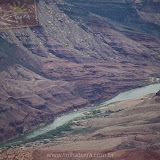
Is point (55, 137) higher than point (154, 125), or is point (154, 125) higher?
point (154, 125)

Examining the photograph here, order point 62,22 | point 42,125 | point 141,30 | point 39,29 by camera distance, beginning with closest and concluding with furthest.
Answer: point 42,125 < point 39,29 < point 62,22 < point 141,30

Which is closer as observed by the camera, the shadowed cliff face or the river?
the river

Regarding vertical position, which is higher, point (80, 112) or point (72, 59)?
point (72, 59)

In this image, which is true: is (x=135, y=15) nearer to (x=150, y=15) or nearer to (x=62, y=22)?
(x=150, y=15)

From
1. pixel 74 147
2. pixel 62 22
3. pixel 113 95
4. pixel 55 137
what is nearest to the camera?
pixel 74 147

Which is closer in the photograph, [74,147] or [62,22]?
[74,147]

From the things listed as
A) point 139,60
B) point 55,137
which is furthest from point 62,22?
point 55,137

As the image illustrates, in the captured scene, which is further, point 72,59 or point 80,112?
point 72,59

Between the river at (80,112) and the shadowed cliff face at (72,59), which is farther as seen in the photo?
the shadowed cliff face at (72,59)
